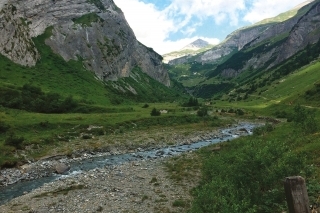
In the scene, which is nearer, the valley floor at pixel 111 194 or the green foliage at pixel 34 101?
the valley floor at pixel 111 194

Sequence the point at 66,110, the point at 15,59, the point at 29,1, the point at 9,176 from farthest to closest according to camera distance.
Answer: the point at 29,1, the point at 15,59, the point at 66,110, the point at 9,176

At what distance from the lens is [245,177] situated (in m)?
24.9

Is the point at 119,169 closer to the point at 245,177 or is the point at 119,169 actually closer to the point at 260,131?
the point at 245,177

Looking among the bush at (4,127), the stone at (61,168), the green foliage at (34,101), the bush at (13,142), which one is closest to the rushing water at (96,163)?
the stone at (61,168)

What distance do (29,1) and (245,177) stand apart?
692 ft

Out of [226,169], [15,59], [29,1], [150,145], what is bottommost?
[150,145]

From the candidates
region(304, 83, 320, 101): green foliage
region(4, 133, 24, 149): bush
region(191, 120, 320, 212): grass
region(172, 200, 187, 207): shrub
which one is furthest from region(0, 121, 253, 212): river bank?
region(304, 83, 320, 101): green foliage

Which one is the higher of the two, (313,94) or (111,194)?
(313,94)

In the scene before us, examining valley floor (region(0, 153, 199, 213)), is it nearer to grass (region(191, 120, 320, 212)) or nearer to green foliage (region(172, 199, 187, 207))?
green foliage (region(172, 199, 187, 207))

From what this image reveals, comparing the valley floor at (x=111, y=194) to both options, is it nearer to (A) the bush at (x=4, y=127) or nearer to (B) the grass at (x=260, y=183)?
(B) the grass at (x=260, y=183)

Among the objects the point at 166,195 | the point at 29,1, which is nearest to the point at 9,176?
the point at 166,195

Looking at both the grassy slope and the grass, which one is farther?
the grassy slope

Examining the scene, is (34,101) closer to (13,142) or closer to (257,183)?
(13,142)

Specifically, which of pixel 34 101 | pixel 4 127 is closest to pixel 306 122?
pixel 4 127
